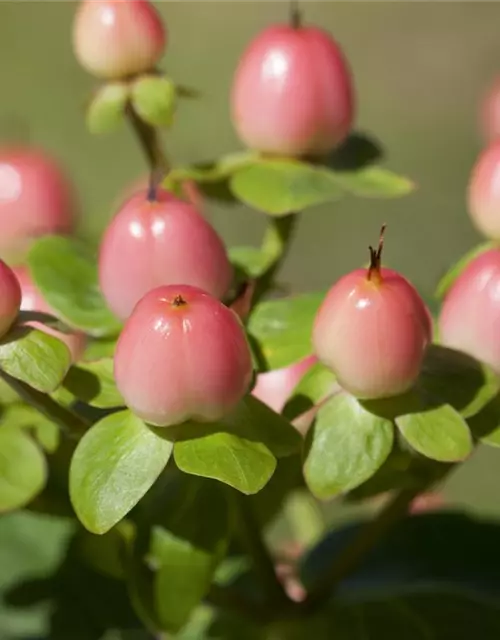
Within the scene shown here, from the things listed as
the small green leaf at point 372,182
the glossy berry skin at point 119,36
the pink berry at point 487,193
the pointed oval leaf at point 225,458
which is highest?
the glossy berry skin at point 119,36

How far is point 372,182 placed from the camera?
19.2 inches

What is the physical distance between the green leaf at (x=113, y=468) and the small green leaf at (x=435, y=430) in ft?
0.26

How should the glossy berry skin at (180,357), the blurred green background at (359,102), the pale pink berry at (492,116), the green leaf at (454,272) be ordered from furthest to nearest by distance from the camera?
the blurred green background at (359,102)
the pale pink berry at (492,116)
the green leaf at (454,272)
the glossy berry skin at (180,357)

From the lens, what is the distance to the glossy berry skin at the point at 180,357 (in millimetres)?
334

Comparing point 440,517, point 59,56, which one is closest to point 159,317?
point 440,517

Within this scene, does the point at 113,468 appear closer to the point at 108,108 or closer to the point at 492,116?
the point at 108,108

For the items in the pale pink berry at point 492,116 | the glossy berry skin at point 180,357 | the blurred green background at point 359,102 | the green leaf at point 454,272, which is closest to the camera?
the glossy berry skin at point 180,357

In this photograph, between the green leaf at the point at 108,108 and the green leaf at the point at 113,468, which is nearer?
the green leaf at the point at 113,468

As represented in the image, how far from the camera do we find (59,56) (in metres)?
1.87

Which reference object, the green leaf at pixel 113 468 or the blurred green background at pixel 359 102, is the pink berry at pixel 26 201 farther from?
the blurred green background at pixel 359 102

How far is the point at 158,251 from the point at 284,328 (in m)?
0.06

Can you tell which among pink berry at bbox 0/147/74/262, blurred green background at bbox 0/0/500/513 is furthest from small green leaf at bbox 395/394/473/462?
blurred green background at bbox 0/0/500/513

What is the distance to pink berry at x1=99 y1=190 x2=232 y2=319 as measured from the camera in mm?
380

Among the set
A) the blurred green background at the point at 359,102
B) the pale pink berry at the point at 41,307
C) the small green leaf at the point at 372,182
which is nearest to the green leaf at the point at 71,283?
the pale pink berry at the point at 41,307
